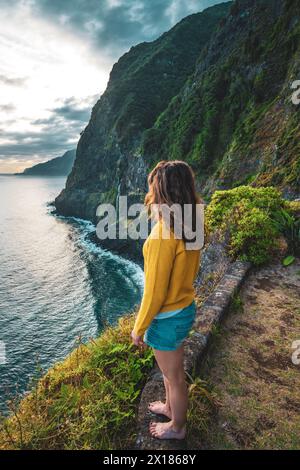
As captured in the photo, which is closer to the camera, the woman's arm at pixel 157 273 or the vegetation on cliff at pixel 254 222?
the woman's arm at pixel 157 273

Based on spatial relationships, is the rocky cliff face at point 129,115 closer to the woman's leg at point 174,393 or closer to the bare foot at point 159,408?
the bare foot at point 159,408

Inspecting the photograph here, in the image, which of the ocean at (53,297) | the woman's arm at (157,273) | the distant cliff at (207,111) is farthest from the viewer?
the ocean at (53,297)

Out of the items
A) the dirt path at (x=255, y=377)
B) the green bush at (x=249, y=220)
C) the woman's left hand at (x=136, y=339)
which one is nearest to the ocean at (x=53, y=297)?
the green bush at (x=249, y=220)

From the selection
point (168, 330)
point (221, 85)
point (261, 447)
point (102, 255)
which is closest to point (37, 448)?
point (168, 330)

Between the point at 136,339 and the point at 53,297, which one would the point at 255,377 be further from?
the point at 53,297

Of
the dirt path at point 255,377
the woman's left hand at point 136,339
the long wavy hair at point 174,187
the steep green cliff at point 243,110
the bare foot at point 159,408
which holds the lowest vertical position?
the dirt path at point 255,377

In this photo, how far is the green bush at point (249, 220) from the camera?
810cm

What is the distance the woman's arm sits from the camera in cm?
286

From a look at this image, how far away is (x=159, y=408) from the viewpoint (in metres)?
3.75

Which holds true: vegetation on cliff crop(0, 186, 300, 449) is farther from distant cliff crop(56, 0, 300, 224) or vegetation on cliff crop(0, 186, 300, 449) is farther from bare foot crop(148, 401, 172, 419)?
distant cliff crop(56, 0, 300, 224)

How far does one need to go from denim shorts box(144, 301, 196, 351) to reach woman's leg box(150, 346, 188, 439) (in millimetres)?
87

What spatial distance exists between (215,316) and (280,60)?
32.4 metres

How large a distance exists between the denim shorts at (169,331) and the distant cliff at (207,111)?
11.2 meters

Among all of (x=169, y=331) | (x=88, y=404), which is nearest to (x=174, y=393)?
(x=169, y=331)
